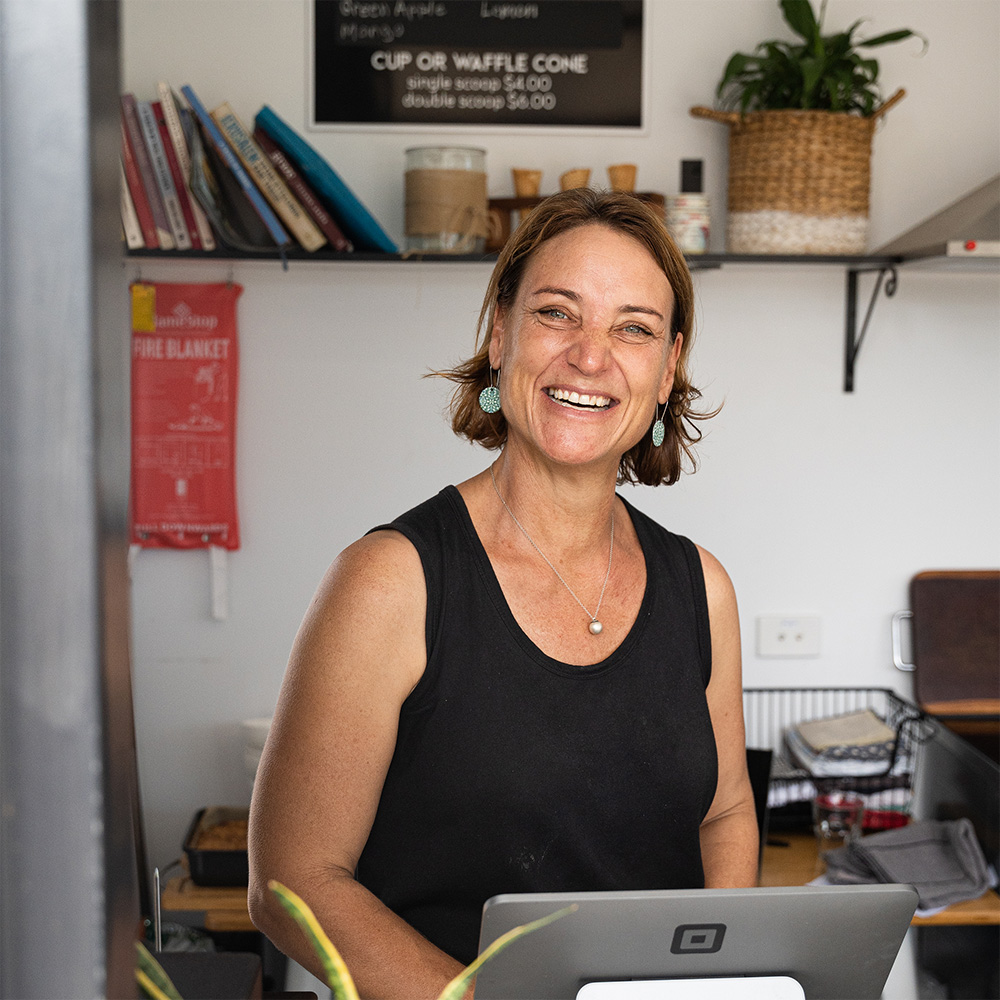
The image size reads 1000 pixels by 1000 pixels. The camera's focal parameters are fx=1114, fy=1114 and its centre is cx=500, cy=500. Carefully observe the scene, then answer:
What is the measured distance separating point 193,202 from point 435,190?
47cm

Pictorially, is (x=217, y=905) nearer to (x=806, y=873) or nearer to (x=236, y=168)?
(x=806, y=873)

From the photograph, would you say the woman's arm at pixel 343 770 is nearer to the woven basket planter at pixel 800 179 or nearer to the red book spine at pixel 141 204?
the red book spine at pixel 141 204

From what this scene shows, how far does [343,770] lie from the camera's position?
1079mm

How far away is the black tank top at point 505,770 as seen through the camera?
1.13 metres

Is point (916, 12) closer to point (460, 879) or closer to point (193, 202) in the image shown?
point (193, 202)

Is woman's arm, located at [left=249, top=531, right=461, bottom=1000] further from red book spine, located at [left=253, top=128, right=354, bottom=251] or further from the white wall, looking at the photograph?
the white wall

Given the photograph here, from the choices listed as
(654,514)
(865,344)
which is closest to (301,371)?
(654,514)

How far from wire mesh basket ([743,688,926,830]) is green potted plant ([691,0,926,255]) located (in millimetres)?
978

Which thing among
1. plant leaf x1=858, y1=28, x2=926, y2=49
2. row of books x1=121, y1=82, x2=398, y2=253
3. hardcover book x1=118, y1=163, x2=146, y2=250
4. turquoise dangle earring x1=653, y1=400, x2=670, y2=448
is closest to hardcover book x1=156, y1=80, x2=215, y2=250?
row of books x1=121, y1=82, x2=398, y2=253

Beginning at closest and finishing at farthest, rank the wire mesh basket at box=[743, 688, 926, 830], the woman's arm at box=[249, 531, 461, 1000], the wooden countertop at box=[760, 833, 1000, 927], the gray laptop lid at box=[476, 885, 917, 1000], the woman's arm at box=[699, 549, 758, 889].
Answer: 1. the gray laptop lid at box=[476, 885, 917, 1000]
2. the woman's arm at box=[249, 531, 461, 1000]
3. the woman's arm at box=[699, 549, 758, 889]
4. the wooden countertop at box=[760, 833, 1000, 927]
5. the wire mesh basket at box=[743, 688, 926, 830]

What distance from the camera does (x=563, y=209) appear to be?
1.27 metres

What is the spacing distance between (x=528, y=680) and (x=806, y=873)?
1.21 meters

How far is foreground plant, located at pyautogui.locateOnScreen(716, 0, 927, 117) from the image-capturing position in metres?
2.20

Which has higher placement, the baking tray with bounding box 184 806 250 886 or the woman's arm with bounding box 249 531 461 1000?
the woman's arm with bounding box 249 531 461 1000
